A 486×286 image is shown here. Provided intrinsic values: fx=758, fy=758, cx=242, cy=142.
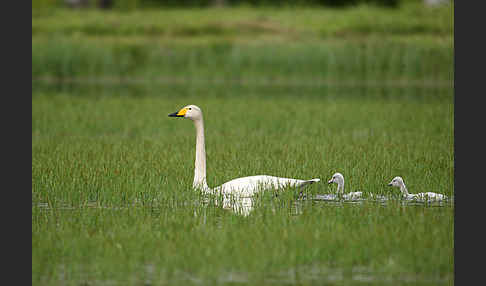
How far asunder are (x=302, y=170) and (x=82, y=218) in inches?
155

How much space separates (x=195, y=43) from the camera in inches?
1500

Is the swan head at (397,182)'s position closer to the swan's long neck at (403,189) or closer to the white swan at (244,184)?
the swan's long neck at (403,189)

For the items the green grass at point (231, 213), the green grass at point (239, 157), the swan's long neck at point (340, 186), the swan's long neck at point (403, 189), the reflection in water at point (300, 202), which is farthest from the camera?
the swan's long neck at point (340, 186)

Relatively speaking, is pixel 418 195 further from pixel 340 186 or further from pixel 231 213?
pixel 231 213

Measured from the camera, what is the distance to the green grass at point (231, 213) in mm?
6855

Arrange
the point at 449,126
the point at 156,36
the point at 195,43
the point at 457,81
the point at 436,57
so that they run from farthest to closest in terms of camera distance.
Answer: the point at 156,36 → the point at 195,43 → the point at 436,57 → the point at 449,126 → the point at 457,81

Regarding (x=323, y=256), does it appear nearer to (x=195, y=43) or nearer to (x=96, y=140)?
(x=96, y=140)

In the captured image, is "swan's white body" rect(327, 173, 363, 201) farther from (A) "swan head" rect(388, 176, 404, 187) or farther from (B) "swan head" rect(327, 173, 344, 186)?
(A) "swan head" rect(388, 176, 404, 187)

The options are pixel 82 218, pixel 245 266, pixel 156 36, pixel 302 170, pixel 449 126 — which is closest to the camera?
pixel 245 266

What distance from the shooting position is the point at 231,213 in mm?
8688

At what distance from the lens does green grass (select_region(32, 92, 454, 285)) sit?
686 centimetres

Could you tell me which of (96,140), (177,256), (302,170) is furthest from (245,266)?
(96,140)

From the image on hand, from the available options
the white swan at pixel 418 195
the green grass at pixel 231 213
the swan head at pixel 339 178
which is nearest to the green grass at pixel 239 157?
the green grass at pixel 231 213

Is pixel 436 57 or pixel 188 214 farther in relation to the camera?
pixel 436 57
